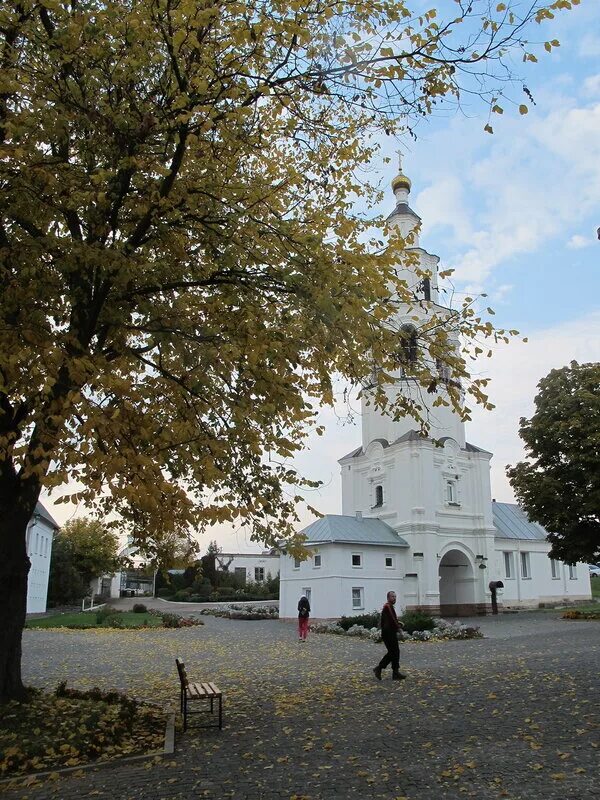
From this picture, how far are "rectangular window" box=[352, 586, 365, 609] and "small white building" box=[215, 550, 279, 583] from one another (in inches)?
1427

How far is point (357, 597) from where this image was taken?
35.8 metres

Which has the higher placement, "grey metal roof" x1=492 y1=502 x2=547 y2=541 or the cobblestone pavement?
"grey metal roof" x1=492 y1=502 x2=547 y2=541

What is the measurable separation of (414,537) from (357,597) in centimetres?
517

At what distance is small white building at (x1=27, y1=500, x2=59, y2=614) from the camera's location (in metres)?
45.7

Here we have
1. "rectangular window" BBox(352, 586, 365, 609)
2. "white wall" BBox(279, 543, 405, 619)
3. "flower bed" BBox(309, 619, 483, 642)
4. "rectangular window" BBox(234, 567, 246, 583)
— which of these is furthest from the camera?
"rectangular window" BBox(234, 567, 246, 583)

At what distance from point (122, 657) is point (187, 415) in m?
13.9

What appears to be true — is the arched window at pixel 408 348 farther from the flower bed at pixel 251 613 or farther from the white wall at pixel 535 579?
the white wall at pixel 535 579

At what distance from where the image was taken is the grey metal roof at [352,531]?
35.8 metres

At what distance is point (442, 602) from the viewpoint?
137 ft

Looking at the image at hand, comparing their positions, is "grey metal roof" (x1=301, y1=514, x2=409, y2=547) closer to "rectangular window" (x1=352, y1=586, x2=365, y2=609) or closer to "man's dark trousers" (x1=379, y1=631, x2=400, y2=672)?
"rectangular window" (x1=352, y1=586, x2=365, y2=609)

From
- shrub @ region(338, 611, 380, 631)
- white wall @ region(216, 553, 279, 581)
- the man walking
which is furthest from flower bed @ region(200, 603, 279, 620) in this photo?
white wall @ region(216, 553, 279, 581)

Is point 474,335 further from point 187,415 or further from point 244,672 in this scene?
point 244,672

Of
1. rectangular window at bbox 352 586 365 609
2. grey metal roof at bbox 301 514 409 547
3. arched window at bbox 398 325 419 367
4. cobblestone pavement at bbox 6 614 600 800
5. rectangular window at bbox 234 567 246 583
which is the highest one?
arched window at bbox 398 325 419 367

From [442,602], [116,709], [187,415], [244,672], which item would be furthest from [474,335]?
[442,602]
